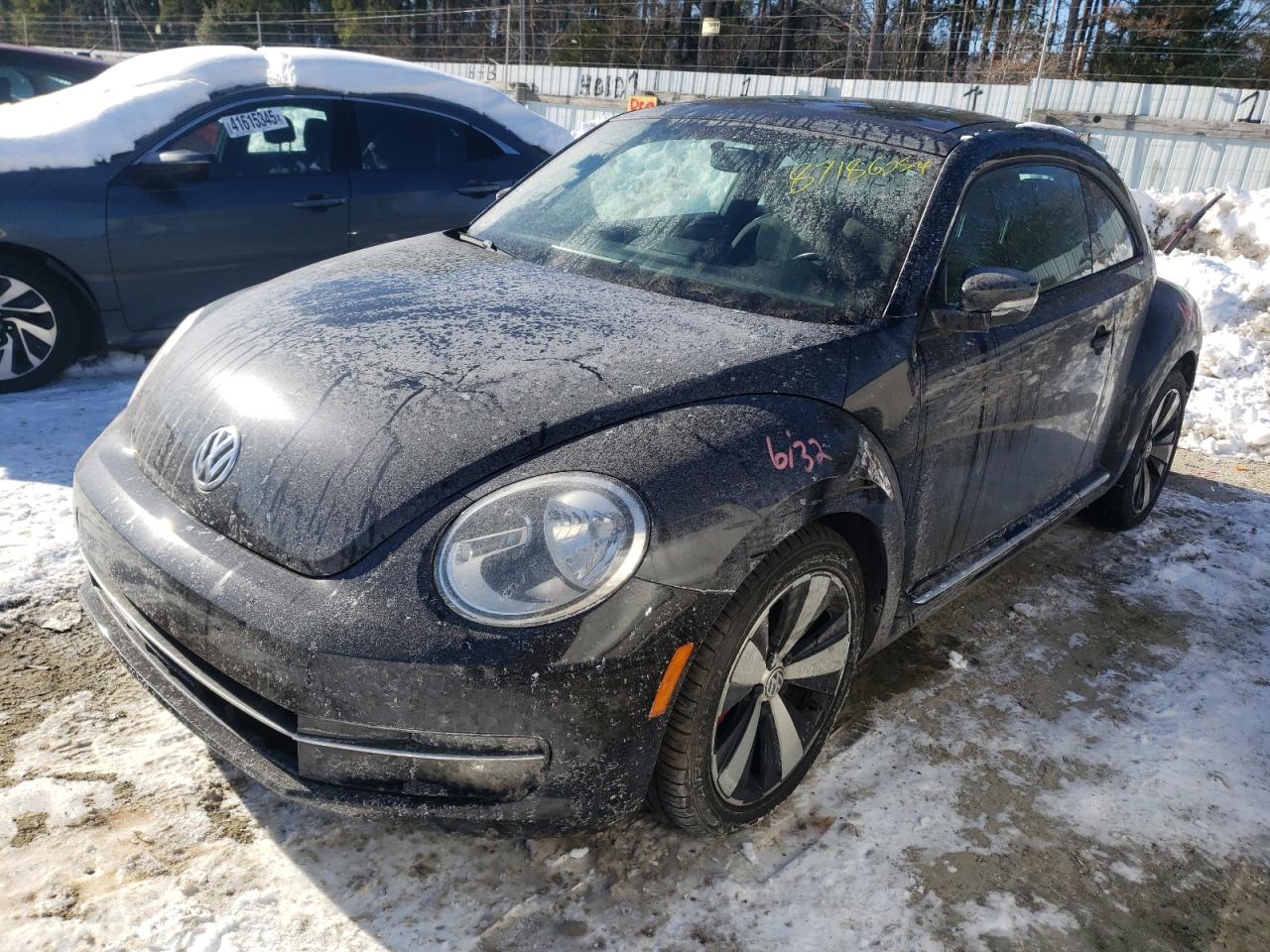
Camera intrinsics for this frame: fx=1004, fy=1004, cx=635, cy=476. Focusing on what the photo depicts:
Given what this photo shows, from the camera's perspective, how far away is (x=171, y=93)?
5.22m

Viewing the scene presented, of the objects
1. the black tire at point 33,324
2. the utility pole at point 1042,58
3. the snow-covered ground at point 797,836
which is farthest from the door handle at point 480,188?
the utility pole at point 1042,58

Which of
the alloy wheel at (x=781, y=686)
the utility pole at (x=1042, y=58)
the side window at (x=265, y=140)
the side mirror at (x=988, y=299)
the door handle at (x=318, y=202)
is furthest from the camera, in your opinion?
the utility pole at (x=1042, y=58)

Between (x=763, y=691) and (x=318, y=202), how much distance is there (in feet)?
14.0

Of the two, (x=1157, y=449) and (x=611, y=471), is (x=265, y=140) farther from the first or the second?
(x=1157, y=449)

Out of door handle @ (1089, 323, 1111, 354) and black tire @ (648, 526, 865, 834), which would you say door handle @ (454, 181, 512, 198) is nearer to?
door handle @ (1089, 323, 1111, 354)

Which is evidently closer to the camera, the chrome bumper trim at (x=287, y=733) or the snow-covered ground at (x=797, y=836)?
the chrome bumper trim at (x=287, y=733)

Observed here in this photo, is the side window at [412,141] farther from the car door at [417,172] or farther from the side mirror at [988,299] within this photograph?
the side mirror at [988,299]

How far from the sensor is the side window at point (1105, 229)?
3670 mm

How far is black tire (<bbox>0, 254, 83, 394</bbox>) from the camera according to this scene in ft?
15.9

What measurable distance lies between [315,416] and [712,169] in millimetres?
1637

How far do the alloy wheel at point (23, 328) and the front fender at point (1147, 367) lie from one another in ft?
16.1

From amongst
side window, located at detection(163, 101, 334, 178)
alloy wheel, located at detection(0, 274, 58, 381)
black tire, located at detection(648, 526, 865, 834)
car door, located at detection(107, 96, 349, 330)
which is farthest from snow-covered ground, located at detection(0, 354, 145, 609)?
black tire, located at detection(648, 526, 865, 834)

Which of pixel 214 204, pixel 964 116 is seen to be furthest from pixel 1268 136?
pixel 214 204

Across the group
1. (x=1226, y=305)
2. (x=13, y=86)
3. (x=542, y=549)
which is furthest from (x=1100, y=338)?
(x=13, y=86)
